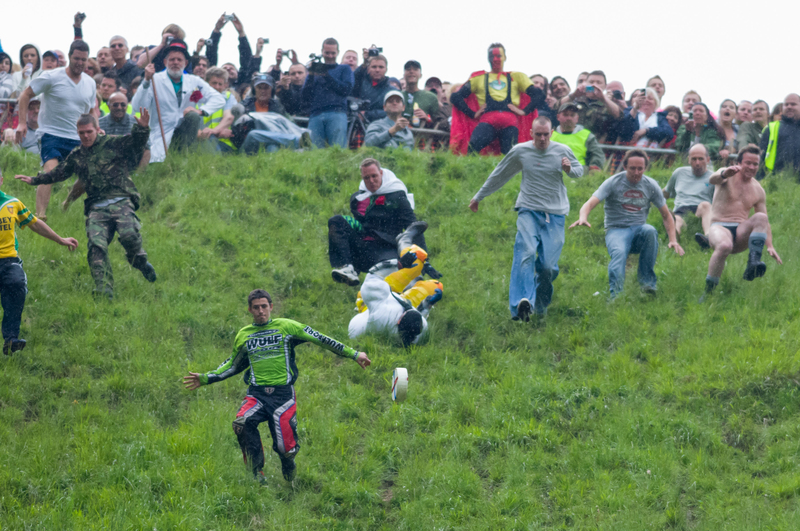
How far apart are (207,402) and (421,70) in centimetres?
858

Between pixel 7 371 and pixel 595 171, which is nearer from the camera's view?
pixel 7 371

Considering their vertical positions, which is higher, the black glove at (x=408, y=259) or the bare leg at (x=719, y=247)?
the bare leg at (x=719, y=247)

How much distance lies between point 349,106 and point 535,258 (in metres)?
6.31

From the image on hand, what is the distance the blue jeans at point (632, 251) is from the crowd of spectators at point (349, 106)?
3251mm

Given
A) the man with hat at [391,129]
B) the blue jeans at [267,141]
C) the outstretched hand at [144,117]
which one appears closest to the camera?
the outstretched hand at [144,117]

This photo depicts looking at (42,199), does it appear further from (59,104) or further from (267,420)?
(267,420)

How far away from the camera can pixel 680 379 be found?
28.2 ft

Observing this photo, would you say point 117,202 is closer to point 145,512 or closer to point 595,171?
point 145,512

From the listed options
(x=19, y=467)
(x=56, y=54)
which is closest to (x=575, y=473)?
(x=19, y=467)

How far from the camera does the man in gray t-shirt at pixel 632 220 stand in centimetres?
1037

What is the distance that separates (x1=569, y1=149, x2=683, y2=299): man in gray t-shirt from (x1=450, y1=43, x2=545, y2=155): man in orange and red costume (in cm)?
382

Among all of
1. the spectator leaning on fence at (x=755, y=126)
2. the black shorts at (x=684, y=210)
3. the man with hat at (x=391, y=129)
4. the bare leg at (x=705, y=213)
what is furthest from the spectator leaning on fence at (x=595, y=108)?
the bare leg at (x=705, y=213)

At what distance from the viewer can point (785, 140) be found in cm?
1383

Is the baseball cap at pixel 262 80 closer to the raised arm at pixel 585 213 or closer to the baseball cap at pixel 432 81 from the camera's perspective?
the baseball cap at pixel 432 81
